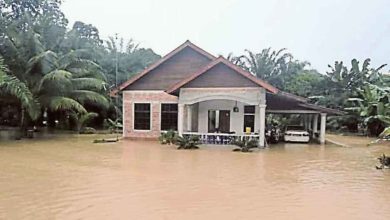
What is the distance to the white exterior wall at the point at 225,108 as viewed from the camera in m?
23.1

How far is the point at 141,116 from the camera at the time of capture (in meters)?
24.6

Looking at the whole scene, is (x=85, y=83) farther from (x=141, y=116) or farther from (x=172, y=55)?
(x=172, y=55)

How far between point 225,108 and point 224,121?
2.44 ft

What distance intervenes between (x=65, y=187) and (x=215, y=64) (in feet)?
38.2

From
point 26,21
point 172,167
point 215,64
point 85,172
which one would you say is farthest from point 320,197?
point 26,21

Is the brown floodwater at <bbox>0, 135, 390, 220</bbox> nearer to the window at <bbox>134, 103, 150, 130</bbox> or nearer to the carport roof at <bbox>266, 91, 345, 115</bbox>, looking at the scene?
the carport roof at <bbox>266, 91, 345, 115</bbox>

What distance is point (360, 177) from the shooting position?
12.1m

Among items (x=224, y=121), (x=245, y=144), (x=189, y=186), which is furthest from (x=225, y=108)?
(x=189, y=186)

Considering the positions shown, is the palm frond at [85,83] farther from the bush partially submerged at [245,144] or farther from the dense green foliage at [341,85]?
the dense green foliage at [341,85]

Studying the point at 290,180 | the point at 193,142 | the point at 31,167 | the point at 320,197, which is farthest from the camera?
the point at 193,142

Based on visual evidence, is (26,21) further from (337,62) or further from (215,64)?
(337,62)

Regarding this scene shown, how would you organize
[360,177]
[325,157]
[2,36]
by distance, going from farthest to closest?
1. [2,36]
2. [325,157]
3. [360,177]

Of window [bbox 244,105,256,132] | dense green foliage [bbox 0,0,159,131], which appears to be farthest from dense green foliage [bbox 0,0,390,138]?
window [bbox 244,105,256,132]

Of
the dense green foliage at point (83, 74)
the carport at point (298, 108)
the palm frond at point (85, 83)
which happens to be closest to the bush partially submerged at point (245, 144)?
the carport at point (298, 108)
